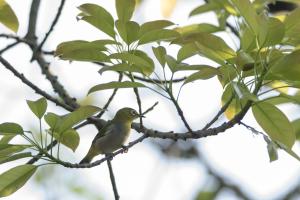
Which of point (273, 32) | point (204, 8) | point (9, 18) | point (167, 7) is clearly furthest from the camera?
point (167, 7)

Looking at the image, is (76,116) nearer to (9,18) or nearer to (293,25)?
(9,18)

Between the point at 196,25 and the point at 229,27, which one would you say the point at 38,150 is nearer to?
the point at 196,25

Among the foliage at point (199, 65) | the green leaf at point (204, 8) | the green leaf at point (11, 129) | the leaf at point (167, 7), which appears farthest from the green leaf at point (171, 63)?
the leaf at point (167, 7)

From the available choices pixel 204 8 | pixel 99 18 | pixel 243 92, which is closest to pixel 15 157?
pixel 99 18

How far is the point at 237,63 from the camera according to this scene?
2316mm

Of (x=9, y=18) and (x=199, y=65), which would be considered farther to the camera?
(x=9, y=18)

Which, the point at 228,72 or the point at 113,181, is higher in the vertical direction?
the point at 228,72

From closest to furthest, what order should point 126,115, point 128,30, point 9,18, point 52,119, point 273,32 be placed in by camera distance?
1. point 273,32
2. point 128,30
3. point 52,119
4. point 9,18
5. point 126,115

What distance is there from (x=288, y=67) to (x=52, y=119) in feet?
3.61

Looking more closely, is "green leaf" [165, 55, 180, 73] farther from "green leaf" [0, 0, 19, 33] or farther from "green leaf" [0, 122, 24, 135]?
"green leaf" [0, 0, 19, 33]

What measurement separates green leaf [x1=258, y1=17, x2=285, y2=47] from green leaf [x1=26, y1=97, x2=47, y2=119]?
1032 millimetres

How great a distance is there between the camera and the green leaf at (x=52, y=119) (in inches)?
109

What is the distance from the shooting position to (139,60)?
2.45 m

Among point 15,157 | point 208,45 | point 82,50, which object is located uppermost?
point 82,50
